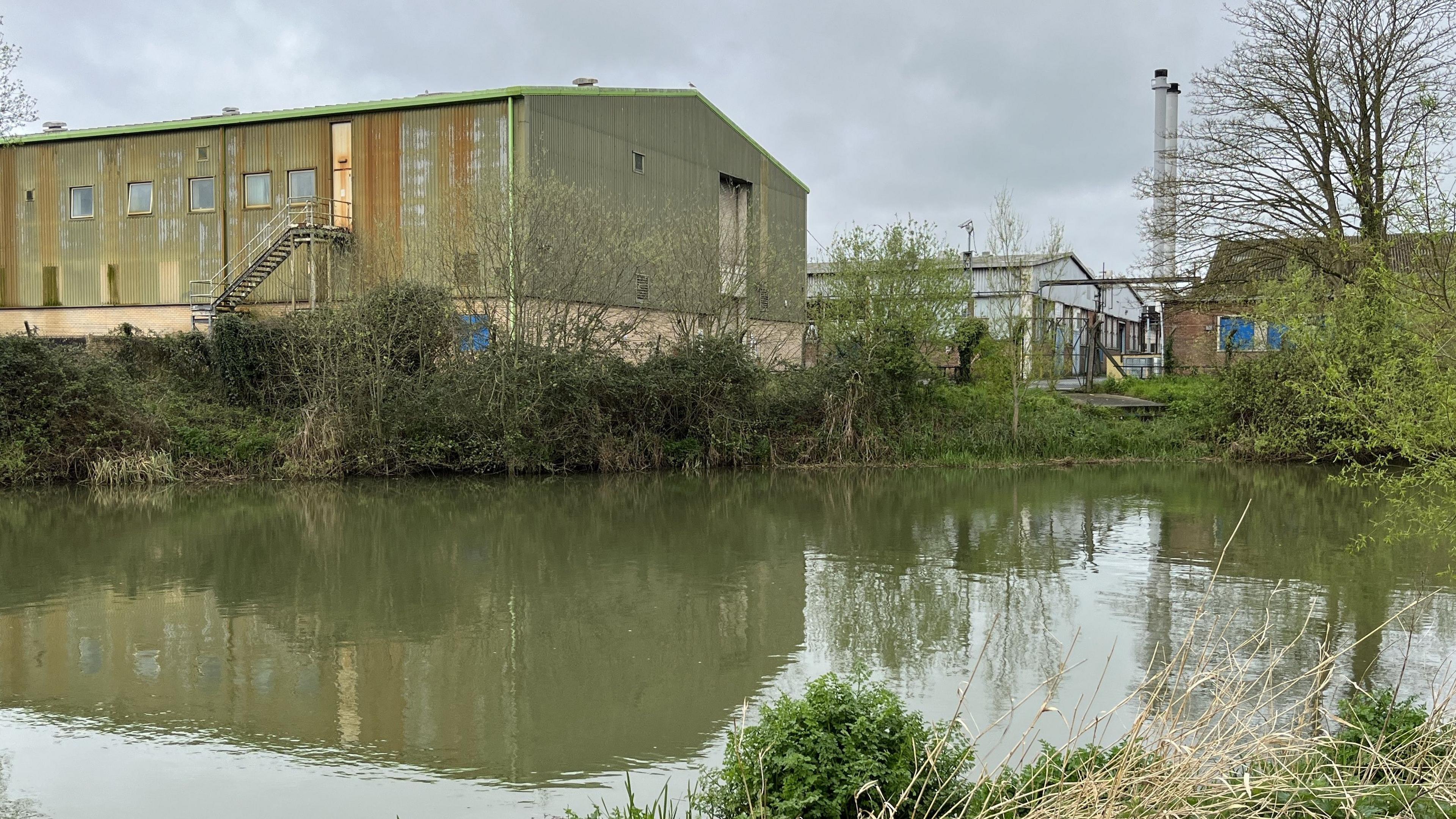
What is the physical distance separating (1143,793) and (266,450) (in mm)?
19826

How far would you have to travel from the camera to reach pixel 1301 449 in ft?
80.3

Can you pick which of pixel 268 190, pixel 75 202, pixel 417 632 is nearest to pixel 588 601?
pixel 417 632

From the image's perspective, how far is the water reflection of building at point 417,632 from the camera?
6953mm

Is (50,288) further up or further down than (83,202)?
further down

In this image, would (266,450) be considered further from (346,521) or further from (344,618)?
(344,618)

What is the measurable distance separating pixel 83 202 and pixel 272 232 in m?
6.94

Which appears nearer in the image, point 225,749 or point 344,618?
point 225,749

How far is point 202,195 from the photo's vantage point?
29.9 m

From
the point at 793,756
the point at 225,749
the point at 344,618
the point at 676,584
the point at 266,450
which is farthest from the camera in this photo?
the point at 266,450

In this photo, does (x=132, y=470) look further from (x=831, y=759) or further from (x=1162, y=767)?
(x=1162, y=767)

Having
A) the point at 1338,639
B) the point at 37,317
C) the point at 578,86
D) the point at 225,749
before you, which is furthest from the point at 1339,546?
the point at 37,317

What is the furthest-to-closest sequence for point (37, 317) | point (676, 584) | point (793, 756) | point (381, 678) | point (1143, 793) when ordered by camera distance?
point (37, 317), point (676, 584), point (381, 678), point (793, 756), point (1143, 793)

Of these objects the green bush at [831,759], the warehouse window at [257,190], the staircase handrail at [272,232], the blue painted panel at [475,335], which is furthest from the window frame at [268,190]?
the green bush at [831,759]

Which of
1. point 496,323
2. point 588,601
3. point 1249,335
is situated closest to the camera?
point 588,601
